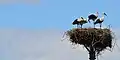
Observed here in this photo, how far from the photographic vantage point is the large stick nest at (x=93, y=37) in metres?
27.5

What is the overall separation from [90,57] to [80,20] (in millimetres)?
2439

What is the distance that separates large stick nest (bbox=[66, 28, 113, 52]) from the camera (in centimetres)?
2750

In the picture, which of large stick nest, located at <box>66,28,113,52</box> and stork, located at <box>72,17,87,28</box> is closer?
large stick nest, located at <box>66,28,113,52</box>

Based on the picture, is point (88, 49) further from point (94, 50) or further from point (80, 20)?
point (80, 20)

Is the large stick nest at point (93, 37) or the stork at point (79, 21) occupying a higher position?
the stork at point (79, 21)

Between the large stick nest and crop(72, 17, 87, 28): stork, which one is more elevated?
crop(72, 17, 87, 28): stork

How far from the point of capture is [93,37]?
27656mm

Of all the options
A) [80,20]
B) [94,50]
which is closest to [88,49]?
[94,50]

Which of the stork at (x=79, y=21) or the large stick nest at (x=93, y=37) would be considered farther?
the stork at (x=79, y=21)

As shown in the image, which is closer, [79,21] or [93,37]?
[93,37]

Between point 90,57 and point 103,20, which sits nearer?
point 90,57

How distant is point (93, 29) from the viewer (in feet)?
91.8

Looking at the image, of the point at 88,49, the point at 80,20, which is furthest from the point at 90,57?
the point at 80,20

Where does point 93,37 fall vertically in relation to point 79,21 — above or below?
below
